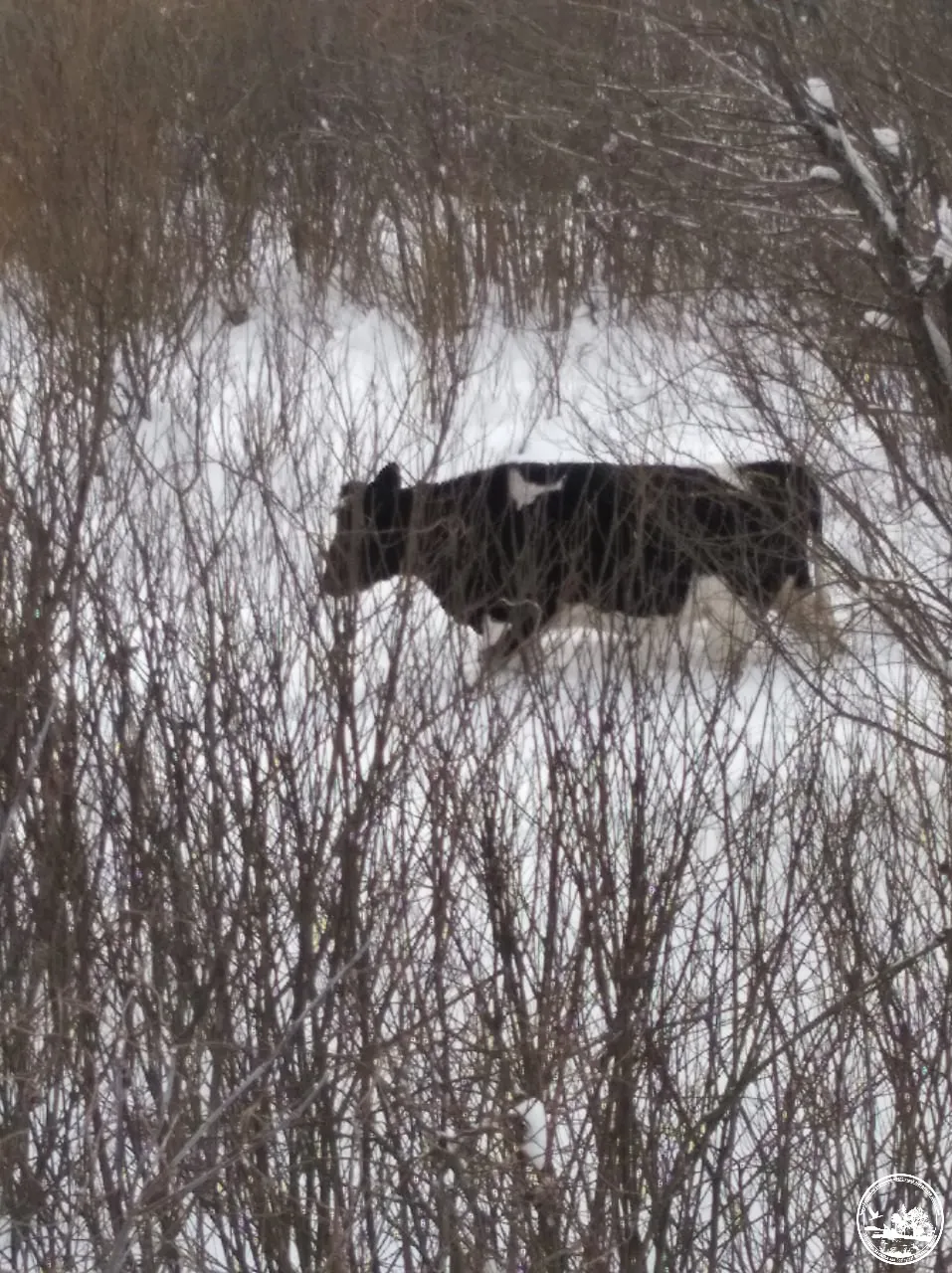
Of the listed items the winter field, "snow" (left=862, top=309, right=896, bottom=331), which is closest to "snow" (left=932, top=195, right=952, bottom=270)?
"snow" (left=862, top=309, right=896, bottom=331)

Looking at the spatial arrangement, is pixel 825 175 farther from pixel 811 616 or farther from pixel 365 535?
pixel 365 535

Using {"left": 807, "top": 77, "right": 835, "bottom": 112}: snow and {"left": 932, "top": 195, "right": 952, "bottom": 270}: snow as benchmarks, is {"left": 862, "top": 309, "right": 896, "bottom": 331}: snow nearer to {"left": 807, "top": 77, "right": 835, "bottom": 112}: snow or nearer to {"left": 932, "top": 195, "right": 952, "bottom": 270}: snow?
{"left": 932, "top": 195, "right": 952, "bottom": 270}: snow

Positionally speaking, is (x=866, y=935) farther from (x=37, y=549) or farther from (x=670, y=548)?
(x=670, y=548)

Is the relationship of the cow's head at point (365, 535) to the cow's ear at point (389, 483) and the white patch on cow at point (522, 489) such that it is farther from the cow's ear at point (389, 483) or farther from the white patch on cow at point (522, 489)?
the white patch on cow at point (522, 489)

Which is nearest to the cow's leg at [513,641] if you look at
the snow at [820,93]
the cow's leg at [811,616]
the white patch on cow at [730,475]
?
the cow's leg at [811,616]

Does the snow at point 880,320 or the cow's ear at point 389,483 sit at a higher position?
the snow at point 880,320

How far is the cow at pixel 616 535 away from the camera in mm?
5391

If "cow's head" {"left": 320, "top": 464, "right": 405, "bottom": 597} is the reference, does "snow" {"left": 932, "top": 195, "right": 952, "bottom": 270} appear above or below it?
above

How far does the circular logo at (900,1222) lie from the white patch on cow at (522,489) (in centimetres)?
365

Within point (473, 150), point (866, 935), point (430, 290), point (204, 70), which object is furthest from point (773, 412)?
point (204, 70)

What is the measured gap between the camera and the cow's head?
4.30 m

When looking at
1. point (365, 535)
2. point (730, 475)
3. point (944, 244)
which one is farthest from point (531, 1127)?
point (730, 475)

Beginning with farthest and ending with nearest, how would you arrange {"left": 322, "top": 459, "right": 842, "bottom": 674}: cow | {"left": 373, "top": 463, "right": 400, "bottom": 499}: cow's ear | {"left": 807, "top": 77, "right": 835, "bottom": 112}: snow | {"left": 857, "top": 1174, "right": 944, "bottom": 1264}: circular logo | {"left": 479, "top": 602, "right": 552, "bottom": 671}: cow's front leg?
1. {"left": 373, "top": 463, "right": 400, "bottom": 499}: cow's ear
2. {"left": 807, "top": 77, "right": 835, "bottom": 112}: snow
3. {"left": 322, "top": 459, "right": 842, "bottom": 674}: cow
4. {"left": 479, "top": 602, "right": 552, "bottom": 671}: cow's front leg
5. {"left": 857, "top": 1174, "right": 944, "bottom": 1264}: circular logo

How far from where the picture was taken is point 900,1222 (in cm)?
345
